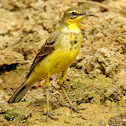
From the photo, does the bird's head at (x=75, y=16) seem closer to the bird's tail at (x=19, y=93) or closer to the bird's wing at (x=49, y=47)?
the bird's wing at (x=49, y=47)

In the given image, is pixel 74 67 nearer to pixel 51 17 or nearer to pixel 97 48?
pixel 97 48

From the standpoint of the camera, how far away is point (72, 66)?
8.11m

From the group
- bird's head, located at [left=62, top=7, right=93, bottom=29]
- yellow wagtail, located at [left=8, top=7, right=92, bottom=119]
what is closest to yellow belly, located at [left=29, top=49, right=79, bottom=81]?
yellow wagtail, located at [left=8, top=7, right=92, bottom=119]

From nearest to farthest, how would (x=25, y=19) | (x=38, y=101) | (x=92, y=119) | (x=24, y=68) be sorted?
(x=92, y=119)
(x=38, y=101)
(x=24, y=68)
(x=25, y=19)

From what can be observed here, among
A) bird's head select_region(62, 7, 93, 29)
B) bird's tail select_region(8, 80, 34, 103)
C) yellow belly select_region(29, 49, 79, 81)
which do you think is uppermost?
bird's head select_region(62, 7, 93, 29)

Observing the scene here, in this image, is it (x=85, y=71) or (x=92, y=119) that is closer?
(x=92, y=119)

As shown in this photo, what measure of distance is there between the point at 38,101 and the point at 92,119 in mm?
1894

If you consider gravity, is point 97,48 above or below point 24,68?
above

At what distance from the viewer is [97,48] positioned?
819 centimetres

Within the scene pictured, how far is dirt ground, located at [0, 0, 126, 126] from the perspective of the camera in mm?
6162

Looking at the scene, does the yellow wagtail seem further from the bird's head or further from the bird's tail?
the bird's tail

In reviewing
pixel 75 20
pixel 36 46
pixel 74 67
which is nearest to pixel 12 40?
pixel 36 46

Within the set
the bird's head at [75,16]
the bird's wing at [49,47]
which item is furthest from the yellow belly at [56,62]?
the bird's head at [75,16]

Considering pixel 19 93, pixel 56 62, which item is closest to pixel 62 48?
pixel 56 62
